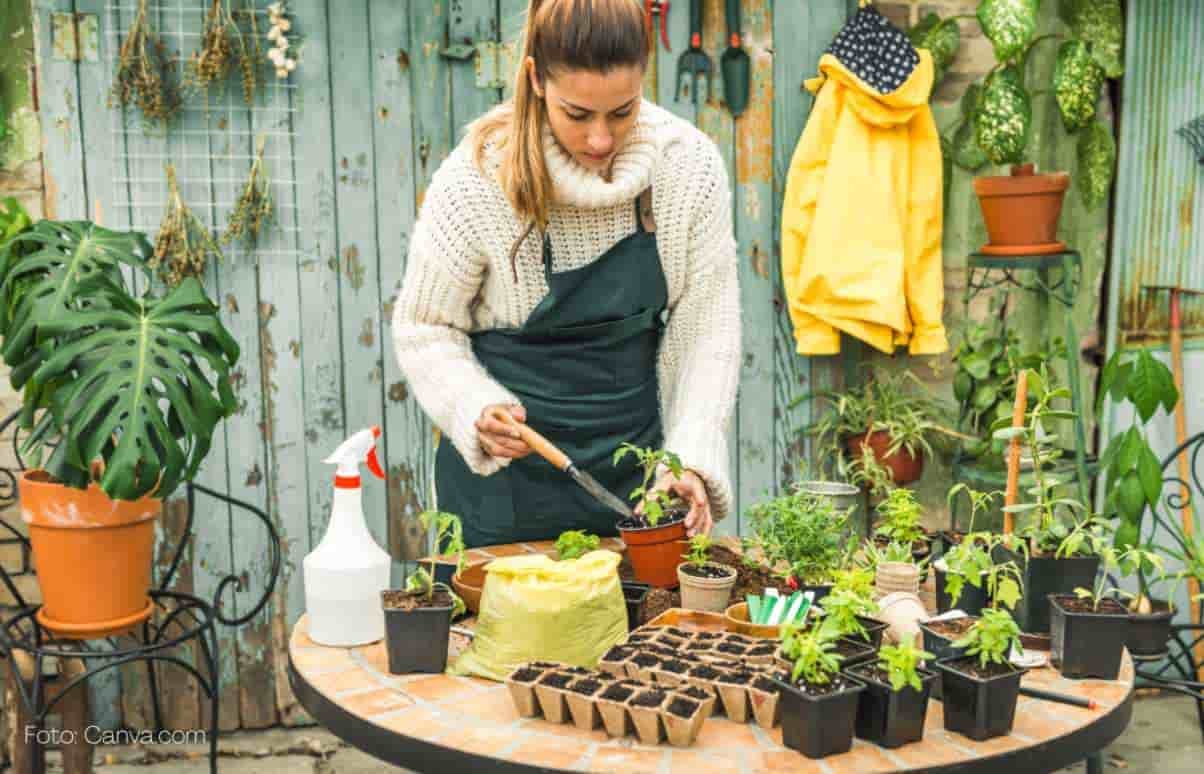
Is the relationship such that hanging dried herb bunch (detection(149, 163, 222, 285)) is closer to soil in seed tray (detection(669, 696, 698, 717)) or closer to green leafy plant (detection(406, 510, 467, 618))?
green leafy plant (detection(406, 510, 467, 618))

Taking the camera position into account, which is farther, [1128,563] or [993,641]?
[1128,563]

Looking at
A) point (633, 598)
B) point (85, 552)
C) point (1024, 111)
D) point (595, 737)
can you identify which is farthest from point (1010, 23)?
point (85, 552)

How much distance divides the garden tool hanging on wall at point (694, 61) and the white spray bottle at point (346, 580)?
222 centimetres

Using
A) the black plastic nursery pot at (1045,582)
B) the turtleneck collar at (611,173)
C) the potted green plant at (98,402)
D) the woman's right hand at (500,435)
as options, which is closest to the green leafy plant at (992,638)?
the black plastic nursery pot at (1045,582)

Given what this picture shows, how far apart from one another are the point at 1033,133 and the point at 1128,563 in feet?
7.66

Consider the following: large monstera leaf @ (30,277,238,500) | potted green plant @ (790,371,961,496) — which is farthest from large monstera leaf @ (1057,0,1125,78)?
large monstera leaf @ (30,277,238,500)

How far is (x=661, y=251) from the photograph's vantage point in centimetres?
224

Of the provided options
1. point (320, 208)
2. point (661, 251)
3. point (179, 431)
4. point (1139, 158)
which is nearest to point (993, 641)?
point (661, 251)

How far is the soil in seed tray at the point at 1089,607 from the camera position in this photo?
5.17 ft

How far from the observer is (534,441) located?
78.5 inches

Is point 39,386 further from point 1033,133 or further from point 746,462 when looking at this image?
point 1033,133

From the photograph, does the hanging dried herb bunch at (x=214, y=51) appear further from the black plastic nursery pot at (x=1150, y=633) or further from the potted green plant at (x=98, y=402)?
the black plastic nursery pot at (x=1150, y=633)

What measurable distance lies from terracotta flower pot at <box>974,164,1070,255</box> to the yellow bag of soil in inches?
91.2

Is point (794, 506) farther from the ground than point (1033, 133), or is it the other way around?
point (1033, 133)
